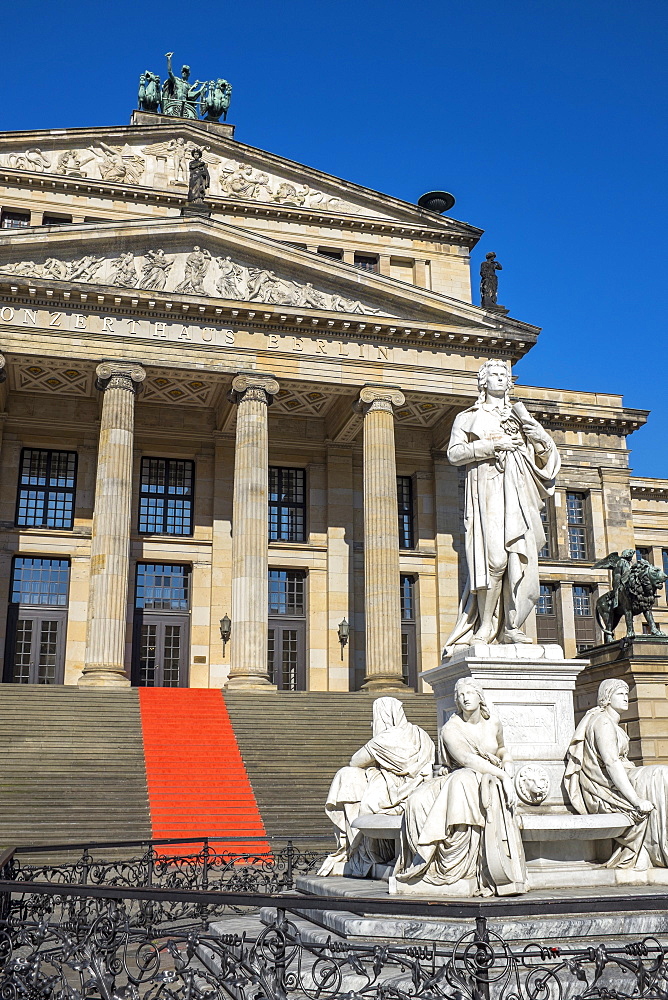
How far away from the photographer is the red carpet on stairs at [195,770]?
64.1 feet

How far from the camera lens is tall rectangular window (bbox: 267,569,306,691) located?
36.4m

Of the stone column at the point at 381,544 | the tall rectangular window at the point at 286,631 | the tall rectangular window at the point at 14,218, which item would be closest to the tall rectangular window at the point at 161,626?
the tall rectangular window at the point at 286,631

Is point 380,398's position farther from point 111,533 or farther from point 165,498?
point 111,533

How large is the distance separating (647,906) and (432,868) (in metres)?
1.86

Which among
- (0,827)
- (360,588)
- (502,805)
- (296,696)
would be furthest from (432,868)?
(360,588)

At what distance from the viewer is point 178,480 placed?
1455 inches

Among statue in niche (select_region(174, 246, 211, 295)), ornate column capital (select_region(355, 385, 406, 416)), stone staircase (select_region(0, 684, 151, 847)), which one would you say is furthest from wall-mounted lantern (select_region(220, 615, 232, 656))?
statue in niche (select_region(174, 246, 211, 295))

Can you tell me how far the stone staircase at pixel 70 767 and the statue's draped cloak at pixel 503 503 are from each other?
1176cm

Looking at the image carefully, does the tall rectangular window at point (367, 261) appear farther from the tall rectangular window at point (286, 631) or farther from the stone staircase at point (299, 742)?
the stone staircase at point (299, 742)

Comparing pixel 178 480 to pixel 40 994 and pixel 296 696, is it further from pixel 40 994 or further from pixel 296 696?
pixel 40 994

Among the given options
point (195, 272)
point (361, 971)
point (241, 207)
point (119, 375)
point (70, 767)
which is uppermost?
point (241, 207)

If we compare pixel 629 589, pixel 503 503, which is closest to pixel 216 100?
pixel 629 589

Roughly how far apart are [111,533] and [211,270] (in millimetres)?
9699

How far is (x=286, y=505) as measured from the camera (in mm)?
37844
